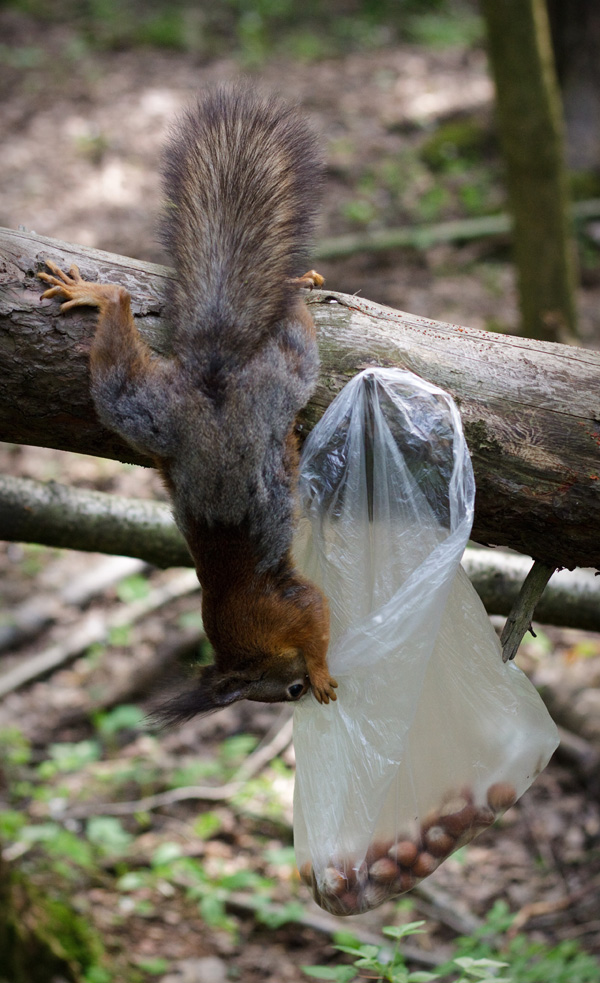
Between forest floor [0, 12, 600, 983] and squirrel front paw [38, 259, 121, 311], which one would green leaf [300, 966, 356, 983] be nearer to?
forest floor [0, 12, 600, 983]

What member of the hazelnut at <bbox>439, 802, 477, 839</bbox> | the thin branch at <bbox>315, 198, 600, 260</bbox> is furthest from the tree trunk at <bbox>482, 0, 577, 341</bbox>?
the hazelnut at <bbox>439, 802, 477, 839</bbox>

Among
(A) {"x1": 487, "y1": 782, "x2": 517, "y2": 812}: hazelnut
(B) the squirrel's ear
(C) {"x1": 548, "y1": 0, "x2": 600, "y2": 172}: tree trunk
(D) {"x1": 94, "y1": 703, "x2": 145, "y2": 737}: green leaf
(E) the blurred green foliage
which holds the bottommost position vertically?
(D) {"x1": 94, "y1": 703, "x2": 145, "y2": 737}: green leaf

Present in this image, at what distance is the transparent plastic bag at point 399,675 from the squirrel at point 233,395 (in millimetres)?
120

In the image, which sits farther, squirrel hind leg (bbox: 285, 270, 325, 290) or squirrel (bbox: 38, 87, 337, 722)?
squirrel hind leg (bbox: 285, 270, 325, 290)

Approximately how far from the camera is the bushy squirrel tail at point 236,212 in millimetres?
2359

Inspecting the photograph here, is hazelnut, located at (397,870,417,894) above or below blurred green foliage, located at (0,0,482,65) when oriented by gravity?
below

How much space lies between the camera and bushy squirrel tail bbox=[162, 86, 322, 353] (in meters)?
2.36

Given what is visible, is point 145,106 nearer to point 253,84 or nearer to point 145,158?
point 145,158

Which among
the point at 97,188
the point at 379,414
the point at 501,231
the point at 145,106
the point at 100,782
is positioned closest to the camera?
the point at 379,414

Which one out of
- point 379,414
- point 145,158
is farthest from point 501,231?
point 379,414

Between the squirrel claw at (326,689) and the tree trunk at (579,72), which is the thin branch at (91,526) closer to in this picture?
the squirrel claw at (326,689)

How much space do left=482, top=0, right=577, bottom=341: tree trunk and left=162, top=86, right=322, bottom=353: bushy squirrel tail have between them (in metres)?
4.12

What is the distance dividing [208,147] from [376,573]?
4.57 feet

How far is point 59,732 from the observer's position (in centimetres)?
535
